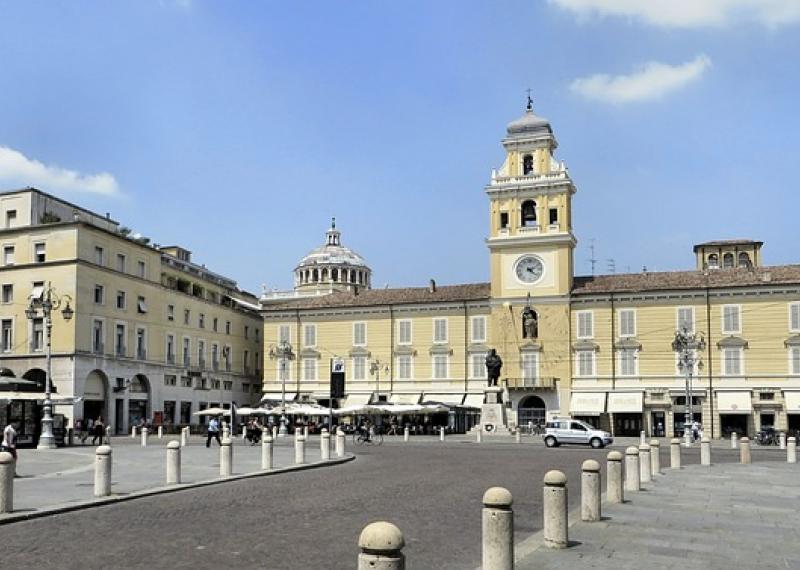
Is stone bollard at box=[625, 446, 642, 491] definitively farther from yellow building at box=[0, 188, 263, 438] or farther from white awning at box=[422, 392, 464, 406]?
white awning at box=[422, 392, 464, 406]

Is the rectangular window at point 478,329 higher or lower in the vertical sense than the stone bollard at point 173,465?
higher

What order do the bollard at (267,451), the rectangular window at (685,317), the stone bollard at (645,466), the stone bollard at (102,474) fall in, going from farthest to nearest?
the rectangular window at (685,317) → the bollard at (267,451) → the stone bollard at (645,466) → the stone bollard at (102,474)

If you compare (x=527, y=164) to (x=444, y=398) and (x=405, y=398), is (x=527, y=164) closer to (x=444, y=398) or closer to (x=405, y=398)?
(x=444, y=398)

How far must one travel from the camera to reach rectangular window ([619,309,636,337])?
200 ft

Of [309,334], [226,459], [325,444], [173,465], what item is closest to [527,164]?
[309,334]

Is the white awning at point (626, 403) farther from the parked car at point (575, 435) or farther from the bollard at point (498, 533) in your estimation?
the bollard at point (498, 533)

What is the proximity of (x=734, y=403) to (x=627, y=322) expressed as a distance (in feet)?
28.4

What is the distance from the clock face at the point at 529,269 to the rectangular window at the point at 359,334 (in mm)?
12536

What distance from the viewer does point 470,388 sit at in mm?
64938

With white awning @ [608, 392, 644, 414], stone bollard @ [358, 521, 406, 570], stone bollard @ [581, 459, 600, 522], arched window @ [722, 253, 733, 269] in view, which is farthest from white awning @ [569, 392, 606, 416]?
stone bollard @ [358, 521, 406, 570]

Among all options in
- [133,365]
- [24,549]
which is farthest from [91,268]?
[24,549]

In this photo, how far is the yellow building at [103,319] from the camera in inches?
2111

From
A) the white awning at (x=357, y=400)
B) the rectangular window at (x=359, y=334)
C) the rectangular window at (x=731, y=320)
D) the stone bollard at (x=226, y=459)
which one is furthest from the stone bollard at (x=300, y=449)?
the rectangular window at (x=359, y=334)

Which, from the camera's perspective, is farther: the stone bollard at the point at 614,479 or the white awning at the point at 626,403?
the white awning at the point at 626,403
